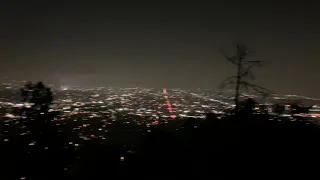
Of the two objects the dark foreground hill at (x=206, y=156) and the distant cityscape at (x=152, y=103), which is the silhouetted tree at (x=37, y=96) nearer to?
the distant cityscape at (x=152, y=103)

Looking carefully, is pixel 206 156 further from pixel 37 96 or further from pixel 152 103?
pixel 152 103

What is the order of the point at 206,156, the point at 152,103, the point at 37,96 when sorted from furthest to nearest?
the point at 152,103, the point at 37,96, the point at 206,156

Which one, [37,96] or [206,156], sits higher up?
[37,96]

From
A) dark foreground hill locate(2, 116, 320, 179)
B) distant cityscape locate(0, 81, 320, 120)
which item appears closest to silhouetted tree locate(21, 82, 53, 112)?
distant cityscape locate(0, 81, 320, 120)

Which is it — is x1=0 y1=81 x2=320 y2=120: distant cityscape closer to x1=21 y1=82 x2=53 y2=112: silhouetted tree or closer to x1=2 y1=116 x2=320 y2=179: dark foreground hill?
x1=21 y1=82 x2=53 y2=112: silhouetted tree

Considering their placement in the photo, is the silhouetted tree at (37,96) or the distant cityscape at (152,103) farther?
the silhouetted tree at (37,96)

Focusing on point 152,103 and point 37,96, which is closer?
point 37,96

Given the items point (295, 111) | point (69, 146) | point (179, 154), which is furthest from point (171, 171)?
point (295, 111)

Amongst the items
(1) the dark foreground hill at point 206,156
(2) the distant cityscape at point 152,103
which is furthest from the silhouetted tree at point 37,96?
(1) the dark foreground hill at point 206,156

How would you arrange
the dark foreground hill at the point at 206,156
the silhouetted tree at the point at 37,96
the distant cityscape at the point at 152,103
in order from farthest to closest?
the silhouetted tree at the point at 37,96
the distant cityscape at the point at 152,103
the dark foreground hill at the point at 206,156

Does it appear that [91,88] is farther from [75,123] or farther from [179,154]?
[179,154]

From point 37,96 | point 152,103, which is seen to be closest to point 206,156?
point 37,96
